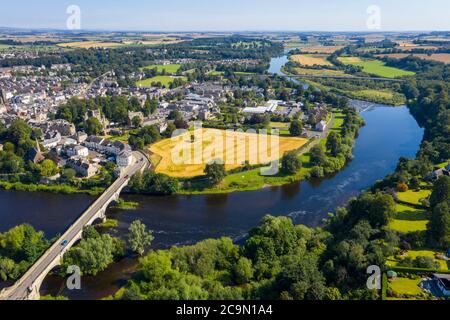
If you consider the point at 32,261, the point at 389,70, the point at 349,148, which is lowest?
the point at 32,261

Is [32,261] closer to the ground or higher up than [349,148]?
closer to the ground

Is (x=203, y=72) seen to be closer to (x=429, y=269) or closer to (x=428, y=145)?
(x=428, y=145)

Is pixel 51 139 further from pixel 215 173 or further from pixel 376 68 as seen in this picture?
pixel 376 68

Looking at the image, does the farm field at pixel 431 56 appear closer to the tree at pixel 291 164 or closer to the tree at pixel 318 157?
the tree at pixel 318 157

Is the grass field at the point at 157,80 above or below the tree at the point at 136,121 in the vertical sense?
above

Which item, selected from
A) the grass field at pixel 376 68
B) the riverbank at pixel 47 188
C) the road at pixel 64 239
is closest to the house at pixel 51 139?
the riverbank at pixel 47 188

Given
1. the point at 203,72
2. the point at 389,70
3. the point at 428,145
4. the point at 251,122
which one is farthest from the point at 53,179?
the point at 389,70
